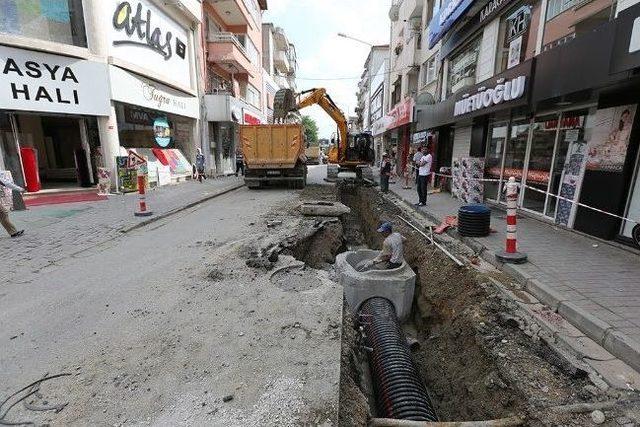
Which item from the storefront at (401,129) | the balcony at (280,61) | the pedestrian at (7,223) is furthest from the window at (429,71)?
the balcony at (280,61)

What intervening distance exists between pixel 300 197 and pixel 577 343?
9.03 m

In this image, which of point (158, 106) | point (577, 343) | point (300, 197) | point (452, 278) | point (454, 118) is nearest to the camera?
point (577, 343)

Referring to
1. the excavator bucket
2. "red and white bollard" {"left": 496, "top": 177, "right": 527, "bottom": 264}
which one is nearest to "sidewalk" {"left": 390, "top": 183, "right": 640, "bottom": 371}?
"red and white bollard" {"left": 496, "top": 177, "right": 527, "bottom": 264}

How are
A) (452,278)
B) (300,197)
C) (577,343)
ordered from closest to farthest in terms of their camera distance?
(577,343), (452,278), (300,197)

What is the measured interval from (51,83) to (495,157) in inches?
536

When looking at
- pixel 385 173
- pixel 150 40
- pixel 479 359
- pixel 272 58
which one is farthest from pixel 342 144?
pixel 272 58

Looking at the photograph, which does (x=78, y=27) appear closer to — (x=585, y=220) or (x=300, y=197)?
(x=300, y=197)

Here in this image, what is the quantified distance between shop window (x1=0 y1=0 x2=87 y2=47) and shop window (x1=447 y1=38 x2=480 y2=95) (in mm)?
13012

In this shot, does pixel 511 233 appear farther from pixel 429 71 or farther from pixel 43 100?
pixel 429 71

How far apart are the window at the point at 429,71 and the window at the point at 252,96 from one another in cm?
1418

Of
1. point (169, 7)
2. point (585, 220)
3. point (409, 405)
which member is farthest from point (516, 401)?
point (169, 7)

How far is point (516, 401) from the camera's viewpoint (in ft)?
8.99

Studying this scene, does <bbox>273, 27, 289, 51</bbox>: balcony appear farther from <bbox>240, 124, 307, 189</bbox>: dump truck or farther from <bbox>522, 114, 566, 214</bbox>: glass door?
<bbox>522, 114, 566, 214</bbox>: glass door

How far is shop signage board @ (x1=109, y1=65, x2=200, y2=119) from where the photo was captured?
1159 cm
